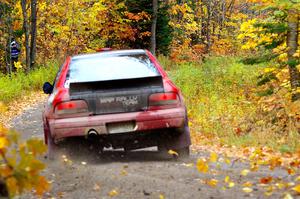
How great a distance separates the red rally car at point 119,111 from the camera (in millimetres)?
7383

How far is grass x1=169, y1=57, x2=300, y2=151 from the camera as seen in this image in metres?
9.79

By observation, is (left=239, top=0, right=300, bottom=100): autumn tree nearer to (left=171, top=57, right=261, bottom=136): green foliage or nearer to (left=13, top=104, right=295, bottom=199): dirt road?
(left=171, top=57, right=261, bottom=136): green foliage

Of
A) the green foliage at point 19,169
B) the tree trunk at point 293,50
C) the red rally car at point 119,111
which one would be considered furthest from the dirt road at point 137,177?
the tree trunk at point 293,50

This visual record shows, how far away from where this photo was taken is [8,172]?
11.1ft

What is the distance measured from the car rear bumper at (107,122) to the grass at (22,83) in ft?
38.6

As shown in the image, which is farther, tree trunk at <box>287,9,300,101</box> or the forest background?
tree trunk at <box>287,9,300,101</box>

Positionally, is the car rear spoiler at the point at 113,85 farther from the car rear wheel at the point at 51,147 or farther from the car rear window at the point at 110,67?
the car rear wheel at the point at 51,147

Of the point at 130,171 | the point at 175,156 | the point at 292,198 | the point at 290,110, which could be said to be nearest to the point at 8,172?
the point at 292,198

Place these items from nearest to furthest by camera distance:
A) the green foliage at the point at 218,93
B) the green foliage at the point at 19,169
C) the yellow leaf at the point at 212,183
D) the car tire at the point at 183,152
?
the green foliage at the point at 19,169 < the yellow leaf at the point at 212,183 < the car tire at the point at 183,152 < the green foliage at the point at 218,93

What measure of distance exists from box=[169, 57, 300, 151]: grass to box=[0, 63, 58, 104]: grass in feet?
19.9

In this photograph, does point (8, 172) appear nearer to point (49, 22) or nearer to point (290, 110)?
point (290, 110)

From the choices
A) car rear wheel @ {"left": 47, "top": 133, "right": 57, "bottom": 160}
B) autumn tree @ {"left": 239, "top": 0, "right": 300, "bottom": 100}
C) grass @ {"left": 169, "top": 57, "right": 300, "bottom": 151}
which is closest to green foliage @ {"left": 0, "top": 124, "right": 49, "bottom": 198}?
car rear wheel @ {"left": 47, "top": 133, "right": 57, "bottom": 160}

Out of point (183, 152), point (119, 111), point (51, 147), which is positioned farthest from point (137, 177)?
point (51, 147)

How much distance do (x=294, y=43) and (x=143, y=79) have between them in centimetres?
575
